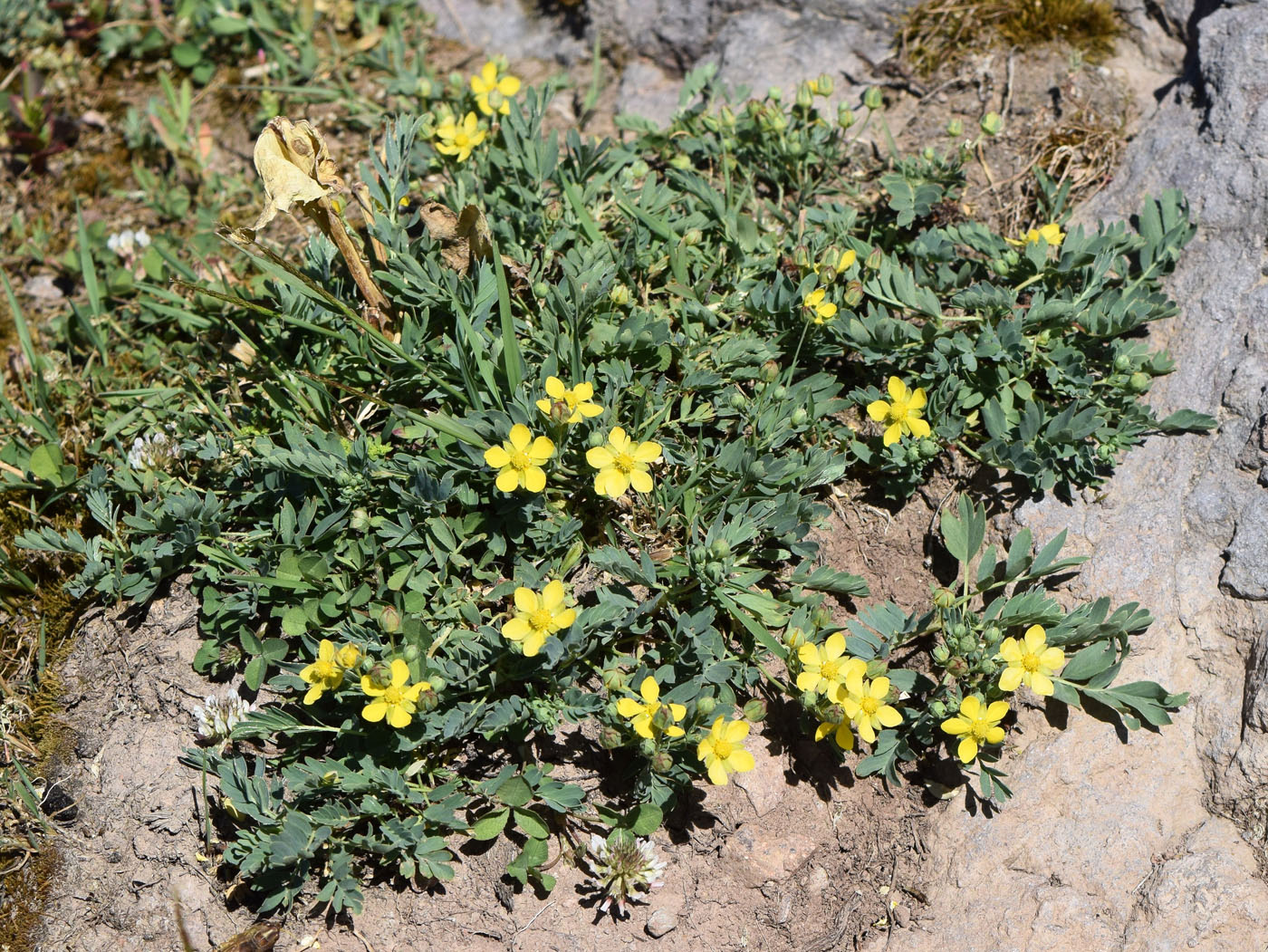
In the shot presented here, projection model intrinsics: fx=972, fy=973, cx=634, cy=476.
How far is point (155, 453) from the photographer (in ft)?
11.8

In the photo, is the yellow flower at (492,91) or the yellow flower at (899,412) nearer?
the yellow flower at (899,412)

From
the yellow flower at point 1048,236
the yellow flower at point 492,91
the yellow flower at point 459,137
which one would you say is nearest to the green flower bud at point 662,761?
the yellow flower at point 1048,236

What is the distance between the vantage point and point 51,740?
3.29 meters

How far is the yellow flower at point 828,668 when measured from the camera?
2.96m

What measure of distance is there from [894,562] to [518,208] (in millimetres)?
2014

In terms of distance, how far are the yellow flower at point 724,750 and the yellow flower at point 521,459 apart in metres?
0.90

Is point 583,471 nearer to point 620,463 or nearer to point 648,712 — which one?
point 620,463

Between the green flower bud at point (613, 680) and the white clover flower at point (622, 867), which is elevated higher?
the green flower bud at point (613, 680)

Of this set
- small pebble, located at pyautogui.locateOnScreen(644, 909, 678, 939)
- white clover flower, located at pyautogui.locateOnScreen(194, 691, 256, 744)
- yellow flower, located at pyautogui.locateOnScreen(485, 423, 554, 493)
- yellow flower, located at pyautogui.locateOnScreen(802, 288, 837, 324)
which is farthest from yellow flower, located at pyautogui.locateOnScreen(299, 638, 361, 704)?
yellow flower, located at pyautogui.locateOnScreen(802, 288, 837, 324)

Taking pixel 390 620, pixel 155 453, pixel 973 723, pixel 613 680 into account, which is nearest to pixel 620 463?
pixel 613 680

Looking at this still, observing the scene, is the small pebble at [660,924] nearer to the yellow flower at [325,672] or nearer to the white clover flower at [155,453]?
the yellow flower at [325,672]

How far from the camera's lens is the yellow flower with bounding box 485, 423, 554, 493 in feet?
9.85

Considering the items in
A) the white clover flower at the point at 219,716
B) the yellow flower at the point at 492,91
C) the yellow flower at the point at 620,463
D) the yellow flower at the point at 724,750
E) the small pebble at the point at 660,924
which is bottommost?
the small pebble at the point at 660,924

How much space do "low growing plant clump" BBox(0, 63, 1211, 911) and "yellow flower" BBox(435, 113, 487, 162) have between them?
2cm
